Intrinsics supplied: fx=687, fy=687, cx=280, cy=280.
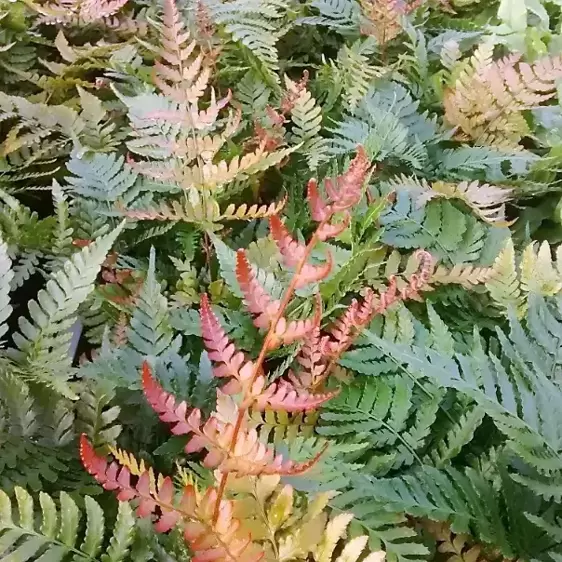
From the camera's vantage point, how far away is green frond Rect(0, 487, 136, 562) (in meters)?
0.42

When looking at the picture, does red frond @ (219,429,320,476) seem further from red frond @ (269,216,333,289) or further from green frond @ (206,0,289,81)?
green frond @ (206,0,289,81)

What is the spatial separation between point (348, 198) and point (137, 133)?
0.40 m

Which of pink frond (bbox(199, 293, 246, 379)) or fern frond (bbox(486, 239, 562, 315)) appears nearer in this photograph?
pink frond (bbox(199, 293, 246, 379))

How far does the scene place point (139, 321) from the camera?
60 cm

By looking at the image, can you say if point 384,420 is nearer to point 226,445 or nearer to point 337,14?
point 226,445

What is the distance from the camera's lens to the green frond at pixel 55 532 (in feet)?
1.39

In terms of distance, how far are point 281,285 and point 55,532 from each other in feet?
0.90

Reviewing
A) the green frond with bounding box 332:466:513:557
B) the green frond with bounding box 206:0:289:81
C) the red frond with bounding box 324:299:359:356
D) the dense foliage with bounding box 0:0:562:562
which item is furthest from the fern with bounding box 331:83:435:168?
the green frond with bounding box 332:466:513:557

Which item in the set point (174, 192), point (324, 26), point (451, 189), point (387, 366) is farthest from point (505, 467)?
point (324, 26)

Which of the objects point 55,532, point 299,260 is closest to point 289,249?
point 299,260

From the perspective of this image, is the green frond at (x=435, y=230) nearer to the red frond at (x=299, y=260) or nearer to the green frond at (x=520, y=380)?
the green frond at (x=520, y=380)

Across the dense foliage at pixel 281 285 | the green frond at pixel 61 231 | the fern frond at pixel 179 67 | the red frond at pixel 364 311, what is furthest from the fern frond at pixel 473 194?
the green frond at pixel 61 231

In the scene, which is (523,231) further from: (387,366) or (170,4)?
(170,4)

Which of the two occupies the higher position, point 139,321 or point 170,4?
point 170,4
